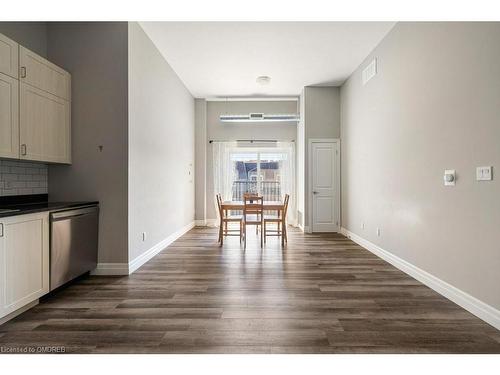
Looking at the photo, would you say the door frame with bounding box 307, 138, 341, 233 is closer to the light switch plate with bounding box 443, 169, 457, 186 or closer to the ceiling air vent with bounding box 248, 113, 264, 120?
the ceiling air vent with bounding box 248, 113, 264, 120

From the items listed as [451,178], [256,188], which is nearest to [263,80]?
[256,188]

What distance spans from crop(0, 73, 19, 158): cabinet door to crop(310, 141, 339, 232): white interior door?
16.3 feet

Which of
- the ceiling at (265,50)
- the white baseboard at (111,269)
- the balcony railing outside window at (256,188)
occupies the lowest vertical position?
the white baseboard at (111,269)

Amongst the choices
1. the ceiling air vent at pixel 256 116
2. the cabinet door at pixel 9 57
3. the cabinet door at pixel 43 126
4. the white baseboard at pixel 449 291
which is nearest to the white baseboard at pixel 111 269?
the cabinet door at pixel 43 126

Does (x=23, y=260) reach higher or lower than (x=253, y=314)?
higher

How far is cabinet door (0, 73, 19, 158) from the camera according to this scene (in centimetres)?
238

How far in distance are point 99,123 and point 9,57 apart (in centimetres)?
97

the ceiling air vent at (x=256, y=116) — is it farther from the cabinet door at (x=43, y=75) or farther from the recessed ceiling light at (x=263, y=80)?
the cabinet door at (x=43, y=75)

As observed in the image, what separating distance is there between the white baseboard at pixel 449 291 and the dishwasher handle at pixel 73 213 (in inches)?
149

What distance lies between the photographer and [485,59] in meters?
2.18

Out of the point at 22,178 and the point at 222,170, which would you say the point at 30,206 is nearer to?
the point at 22,178

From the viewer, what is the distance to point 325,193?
6.03 metres

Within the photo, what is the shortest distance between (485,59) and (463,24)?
475 millimetres

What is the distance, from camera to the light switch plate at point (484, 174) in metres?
2.12
